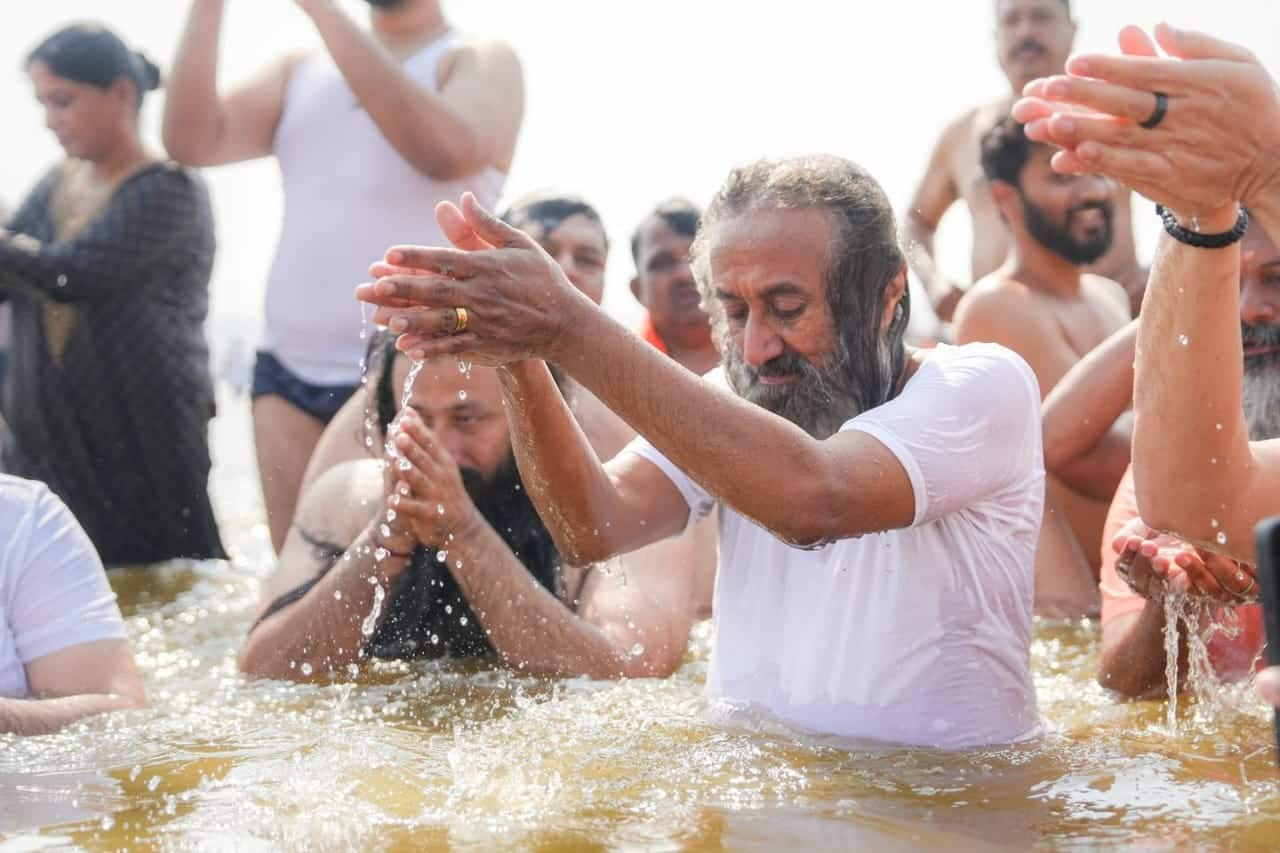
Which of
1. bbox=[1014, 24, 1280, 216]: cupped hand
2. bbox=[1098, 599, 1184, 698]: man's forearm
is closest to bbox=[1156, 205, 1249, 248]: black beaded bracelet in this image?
bbox=[1014, 24, 1280, 216]: cupped hand

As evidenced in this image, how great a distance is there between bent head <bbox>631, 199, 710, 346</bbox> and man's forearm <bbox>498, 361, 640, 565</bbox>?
3212 millimetres

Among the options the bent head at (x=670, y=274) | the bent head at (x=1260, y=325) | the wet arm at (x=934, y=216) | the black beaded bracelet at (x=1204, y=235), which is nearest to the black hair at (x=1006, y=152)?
the wet arm at (x=934, y=216)

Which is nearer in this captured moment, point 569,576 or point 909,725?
point 909,725

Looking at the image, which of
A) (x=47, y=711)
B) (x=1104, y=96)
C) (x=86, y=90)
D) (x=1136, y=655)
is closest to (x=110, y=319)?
(x=86, y=90)

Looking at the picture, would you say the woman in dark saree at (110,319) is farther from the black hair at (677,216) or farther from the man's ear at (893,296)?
the man's ear at (893,296)

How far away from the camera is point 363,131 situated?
5.30m

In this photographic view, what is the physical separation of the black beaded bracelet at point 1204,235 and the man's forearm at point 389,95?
9.79ft

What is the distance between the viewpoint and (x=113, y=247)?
20.6 feet

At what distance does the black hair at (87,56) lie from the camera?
6.32m

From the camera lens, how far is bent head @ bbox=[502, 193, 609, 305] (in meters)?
5.30

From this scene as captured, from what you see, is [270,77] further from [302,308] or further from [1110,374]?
[1110,374]

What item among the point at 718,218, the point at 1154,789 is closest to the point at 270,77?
the point at 718,218

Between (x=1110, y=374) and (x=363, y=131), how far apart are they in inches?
93.3

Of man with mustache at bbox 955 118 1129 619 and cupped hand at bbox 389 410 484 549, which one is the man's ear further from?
man with mustache at bbox 955 118 1129 619
